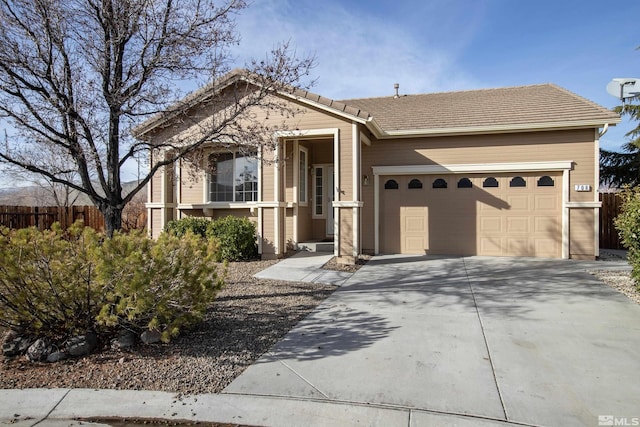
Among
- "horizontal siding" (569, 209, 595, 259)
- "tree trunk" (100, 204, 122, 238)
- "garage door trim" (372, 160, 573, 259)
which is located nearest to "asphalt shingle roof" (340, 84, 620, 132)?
"garage door trim" (372, 160, 573, 259)

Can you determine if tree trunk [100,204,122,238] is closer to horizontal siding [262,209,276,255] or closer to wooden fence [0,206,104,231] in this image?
horizontal siding [262,209,276,255]

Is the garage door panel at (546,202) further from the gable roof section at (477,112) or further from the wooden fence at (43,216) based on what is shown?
the wooden fence at (43,216)

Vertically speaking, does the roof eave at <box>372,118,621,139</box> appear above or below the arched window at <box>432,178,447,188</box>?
above

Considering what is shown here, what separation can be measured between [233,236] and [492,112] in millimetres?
8191

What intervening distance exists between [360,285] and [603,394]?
4.66 meters

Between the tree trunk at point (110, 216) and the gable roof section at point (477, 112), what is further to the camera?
the gable roof section at point (477, 112)

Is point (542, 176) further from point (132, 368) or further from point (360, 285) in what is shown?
point (132, 368)

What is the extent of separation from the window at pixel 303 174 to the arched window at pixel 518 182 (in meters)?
5.87

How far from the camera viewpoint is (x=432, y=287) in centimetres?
759

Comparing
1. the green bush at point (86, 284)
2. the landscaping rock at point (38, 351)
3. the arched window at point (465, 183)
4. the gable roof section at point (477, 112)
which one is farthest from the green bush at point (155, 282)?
the arched window at point (465, 183)

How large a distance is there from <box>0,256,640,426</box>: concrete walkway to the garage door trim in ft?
15.2

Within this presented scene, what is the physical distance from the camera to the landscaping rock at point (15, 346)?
4385mm

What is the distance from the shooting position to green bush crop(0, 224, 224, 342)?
13.8ft

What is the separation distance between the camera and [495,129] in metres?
11.0
